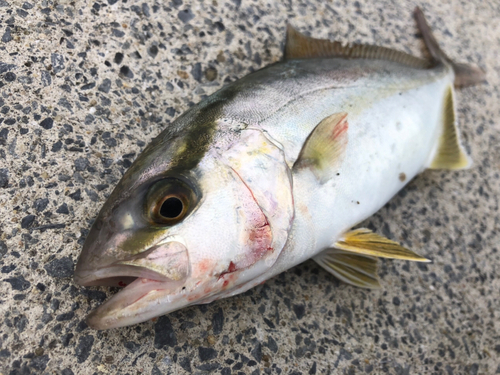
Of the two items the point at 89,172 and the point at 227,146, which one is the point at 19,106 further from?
the point at 227,146

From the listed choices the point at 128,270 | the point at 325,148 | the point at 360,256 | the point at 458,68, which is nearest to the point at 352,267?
the point at 360,256

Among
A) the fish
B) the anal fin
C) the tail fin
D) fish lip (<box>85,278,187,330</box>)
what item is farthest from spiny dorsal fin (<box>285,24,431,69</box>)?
fish lip (<box>85,278,187,330</box>)

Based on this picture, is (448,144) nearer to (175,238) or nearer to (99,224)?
(175,238)

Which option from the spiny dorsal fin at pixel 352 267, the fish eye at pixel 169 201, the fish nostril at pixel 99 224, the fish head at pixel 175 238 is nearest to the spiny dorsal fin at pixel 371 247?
the spiny dorsal fin at pixel 352 267

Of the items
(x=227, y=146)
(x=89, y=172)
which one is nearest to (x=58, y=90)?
(x=89, y=172)

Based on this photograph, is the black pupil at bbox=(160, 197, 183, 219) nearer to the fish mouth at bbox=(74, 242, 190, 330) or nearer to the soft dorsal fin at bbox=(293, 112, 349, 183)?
the fish mouth at bbox=(74, 242, 190, 330)

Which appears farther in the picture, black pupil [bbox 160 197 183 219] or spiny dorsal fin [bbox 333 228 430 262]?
spiny dorsal fin [bbox 333 228 430 262]

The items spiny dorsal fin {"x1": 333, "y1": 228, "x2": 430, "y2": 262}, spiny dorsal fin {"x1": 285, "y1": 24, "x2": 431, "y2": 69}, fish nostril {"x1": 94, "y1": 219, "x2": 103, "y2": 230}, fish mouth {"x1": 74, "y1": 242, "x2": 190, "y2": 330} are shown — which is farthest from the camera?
spiny dorsal fin {"x1": 285, "y1": 24, "x2": 431, "y2": 69}
